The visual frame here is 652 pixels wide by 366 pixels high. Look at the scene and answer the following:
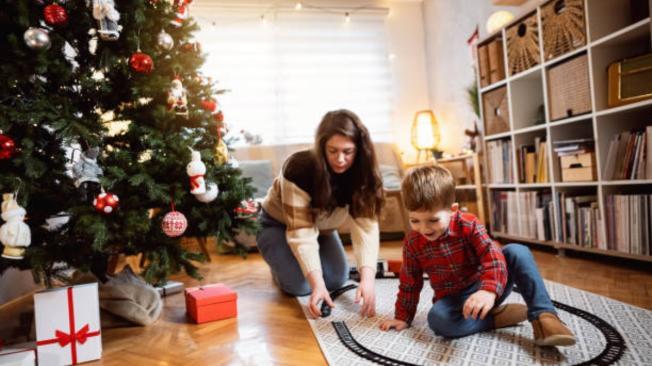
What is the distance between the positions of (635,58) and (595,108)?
25 cm

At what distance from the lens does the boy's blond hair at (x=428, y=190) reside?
1089mm

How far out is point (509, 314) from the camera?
119 cm

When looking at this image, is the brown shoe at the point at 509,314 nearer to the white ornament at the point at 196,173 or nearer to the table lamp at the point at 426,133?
the white ornament at the point at 196,173

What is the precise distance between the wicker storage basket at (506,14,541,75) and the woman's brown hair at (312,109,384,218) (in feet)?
4.84

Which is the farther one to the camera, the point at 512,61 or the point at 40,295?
the point at 512,61

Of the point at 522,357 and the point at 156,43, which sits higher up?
the point at 156,43

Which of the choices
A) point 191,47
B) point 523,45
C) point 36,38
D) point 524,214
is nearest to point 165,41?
point 191,47

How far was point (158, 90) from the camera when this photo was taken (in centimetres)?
137

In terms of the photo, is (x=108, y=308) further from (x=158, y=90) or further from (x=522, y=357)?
(x=522, y=357)

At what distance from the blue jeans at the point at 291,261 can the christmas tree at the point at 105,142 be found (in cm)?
35

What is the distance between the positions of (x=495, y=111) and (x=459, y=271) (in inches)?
74.0

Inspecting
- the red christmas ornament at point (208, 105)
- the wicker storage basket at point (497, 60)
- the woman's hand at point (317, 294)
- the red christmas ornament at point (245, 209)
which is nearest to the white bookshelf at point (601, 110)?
the wicker storage basket at point (497, 60)

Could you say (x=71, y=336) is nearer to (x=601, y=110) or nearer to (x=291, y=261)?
(x=291, y=261)

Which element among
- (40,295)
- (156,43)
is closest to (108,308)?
(40,295)
